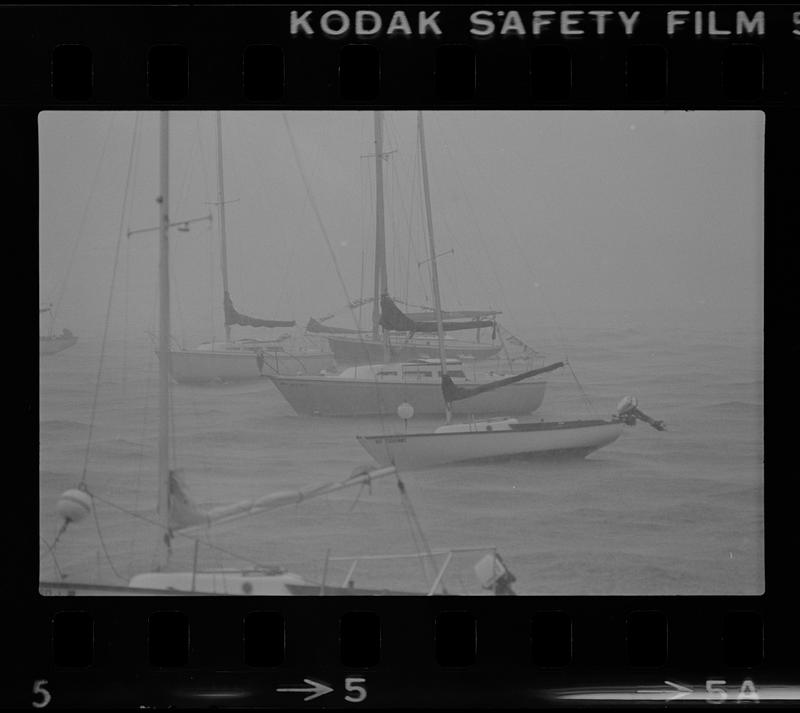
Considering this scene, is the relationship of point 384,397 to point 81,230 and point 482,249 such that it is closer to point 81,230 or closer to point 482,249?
point 482,249

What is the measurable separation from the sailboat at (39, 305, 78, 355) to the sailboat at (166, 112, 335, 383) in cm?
41

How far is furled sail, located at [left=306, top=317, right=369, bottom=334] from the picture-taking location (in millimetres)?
5500

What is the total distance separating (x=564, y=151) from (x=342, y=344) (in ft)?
3.93

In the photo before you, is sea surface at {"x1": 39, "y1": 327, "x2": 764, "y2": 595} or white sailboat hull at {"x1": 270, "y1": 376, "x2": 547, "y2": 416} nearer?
sea surface at {"x1": 39, "y1": 327, "x2": 764, "y2": 595}

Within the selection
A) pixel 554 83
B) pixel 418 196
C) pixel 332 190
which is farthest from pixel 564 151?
pixel 332 190

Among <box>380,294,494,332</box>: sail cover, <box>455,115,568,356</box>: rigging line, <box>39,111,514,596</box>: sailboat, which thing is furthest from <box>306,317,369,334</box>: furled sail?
<box>455,115,568,356</box>: rigging line

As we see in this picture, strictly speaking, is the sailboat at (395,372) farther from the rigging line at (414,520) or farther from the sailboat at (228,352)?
the rigging line at (414,520)

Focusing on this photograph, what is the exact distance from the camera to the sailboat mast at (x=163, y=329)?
5.43 m

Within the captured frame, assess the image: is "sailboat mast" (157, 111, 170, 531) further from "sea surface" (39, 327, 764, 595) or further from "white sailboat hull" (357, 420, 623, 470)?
"white sailboat hull" (357, 420, 623, 470)

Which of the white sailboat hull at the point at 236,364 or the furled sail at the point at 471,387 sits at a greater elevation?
Answer: the white sailboat hull at the point at 236,364
